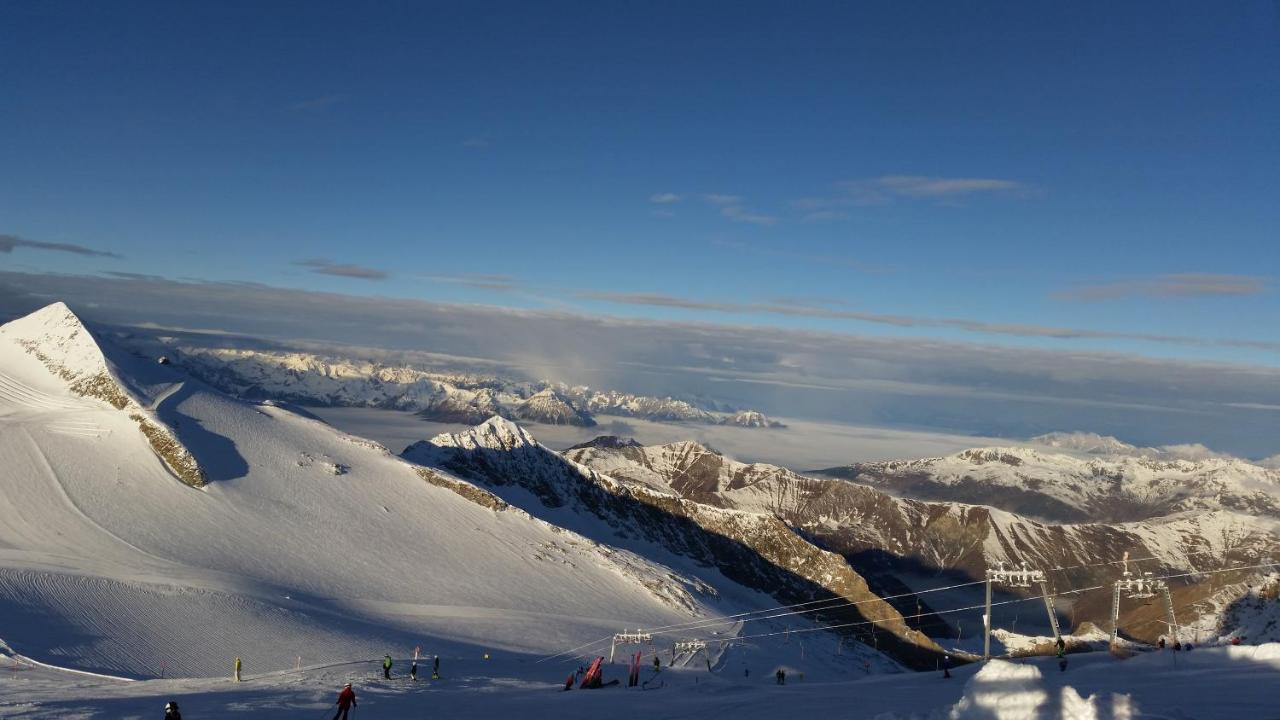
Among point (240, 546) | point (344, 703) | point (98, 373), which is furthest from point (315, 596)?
point (98, 373)

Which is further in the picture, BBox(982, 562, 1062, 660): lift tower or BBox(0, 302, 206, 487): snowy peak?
BBox(0, 302, 206, 487): snowy peak

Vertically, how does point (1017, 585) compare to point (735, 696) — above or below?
above

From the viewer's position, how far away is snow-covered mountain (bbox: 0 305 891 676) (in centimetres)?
7050

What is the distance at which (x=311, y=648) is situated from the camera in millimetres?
70125

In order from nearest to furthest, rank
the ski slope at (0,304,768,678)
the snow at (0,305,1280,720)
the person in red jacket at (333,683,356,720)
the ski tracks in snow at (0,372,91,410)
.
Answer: the person in red jacket at (333,683,356,720) < the snow at (0,305,1280,720) < the ski slope at (0,304,768,678) < the ski tracks in snow at (0,372,91,410)

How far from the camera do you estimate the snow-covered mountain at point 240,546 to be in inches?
2776

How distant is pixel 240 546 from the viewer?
355 feet

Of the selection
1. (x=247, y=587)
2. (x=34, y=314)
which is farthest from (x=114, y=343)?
(x=247, y=587)

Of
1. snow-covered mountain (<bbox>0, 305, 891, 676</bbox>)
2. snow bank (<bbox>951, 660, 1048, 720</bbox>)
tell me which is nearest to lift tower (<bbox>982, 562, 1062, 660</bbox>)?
snow bank (<bbox>951, 660, 1048, 720</bbox>)

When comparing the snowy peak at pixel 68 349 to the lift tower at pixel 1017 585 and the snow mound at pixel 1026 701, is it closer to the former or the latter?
the lift tower at pixel 1017 585

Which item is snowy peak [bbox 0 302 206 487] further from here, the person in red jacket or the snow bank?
the snow bank

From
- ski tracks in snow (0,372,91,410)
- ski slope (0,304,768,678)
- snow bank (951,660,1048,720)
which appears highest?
snow bank (951,660,1048,720)

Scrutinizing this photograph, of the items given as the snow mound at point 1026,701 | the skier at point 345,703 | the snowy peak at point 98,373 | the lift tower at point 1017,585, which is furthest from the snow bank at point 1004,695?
the snowy peak at point 98,373

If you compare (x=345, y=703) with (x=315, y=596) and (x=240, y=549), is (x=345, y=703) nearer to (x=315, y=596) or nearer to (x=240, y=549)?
(x=315, y=596)
